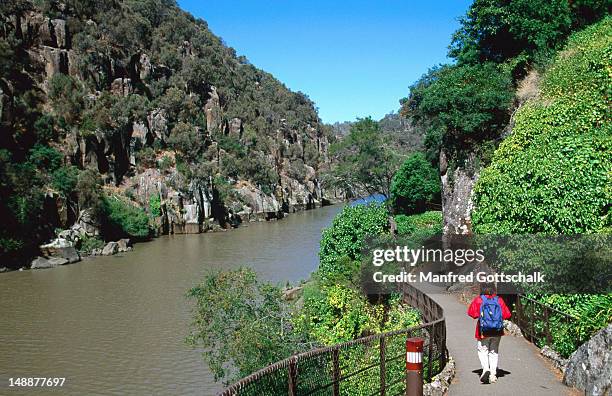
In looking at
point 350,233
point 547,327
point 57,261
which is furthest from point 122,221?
point 547,327

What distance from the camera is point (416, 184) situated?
41.0m

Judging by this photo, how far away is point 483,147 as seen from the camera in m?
20.3

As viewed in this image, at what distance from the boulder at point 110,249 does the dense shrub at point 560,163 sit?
135 feet

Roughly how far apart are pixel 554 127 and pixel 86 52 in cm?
7366

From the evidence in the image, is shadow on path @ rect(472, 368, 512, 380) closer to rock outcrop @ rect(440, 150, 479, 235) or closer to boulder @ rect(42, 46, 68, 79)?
rock outcrop @ rect(440, 150, 479, 235)

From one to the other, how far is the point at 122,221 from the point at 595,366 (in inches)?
2153

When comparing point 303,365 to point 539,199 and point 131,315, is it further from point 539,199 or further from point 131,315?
point 131,315

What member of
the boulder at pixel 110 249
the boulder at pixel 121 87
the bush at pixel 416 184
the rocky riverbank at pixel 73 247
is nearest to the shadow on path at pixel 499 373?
the bush at pixel 416 184

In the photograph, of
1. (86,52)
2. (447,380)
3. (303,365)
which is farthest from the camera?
(86,52)

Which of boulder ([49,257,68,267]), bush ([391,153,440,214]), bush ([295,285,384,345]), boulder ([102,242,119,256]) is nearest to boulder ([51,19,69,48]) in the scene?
boulder ([102,242,119,256])

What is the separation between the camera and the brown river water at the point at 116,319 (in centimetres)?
1809

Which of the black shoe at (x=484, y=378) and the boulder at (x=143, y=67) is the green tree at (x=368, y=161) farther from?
the boulder at (x=143, y=67)

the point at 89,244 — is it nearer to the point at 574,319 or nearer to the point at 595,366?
the point at 574,319

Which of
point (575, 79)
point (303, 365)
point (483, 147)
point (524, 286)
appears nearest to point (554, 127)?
point (575, 79)
